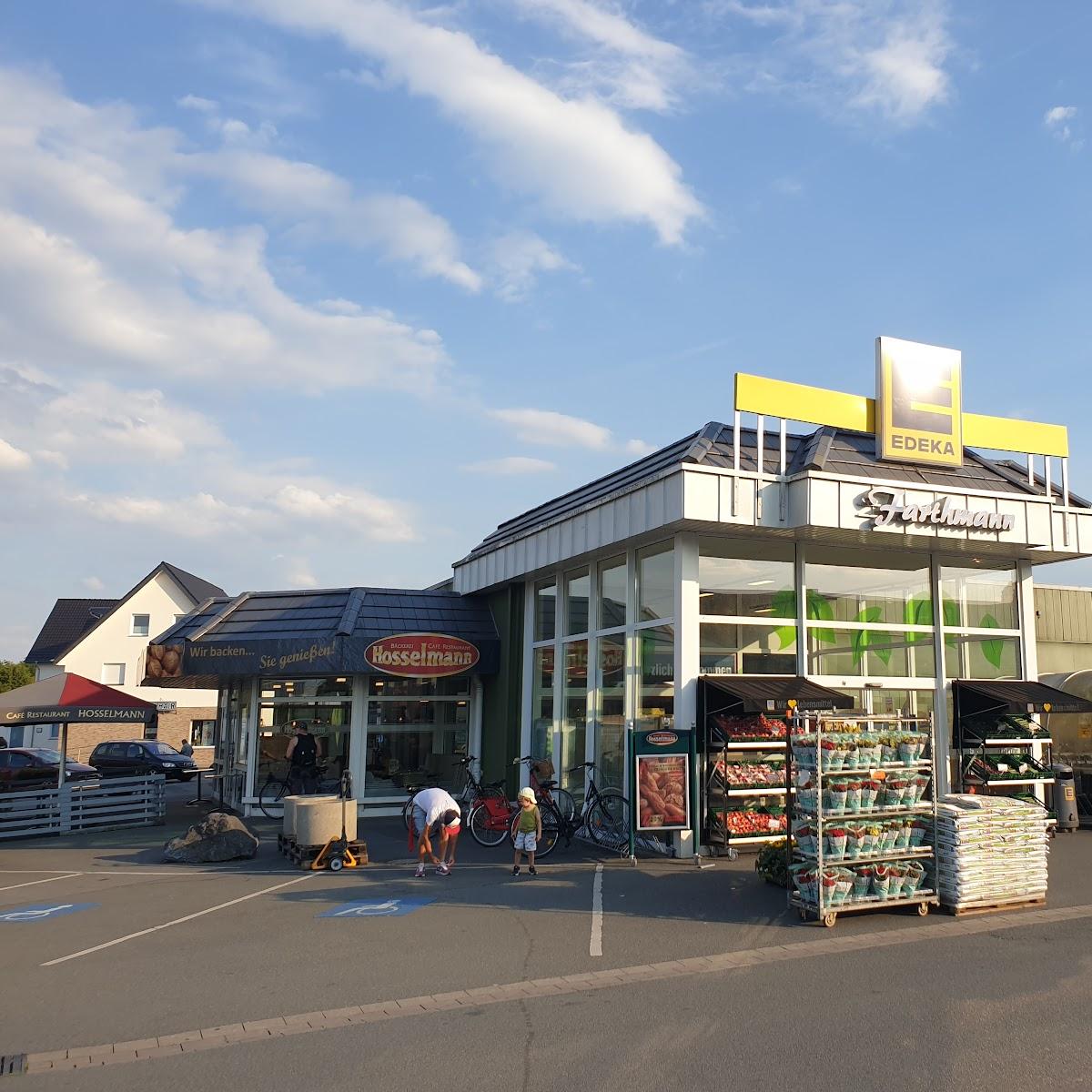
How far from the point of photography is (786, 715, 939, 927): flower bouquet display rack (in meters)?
9.70

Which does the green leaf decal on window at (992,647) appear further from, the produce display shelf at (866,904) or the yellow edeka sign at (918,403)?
the produce display shelf at (866,904)

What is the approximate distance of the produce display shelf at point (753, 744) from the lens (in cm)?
1345

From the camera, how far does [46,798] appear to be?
717 inches

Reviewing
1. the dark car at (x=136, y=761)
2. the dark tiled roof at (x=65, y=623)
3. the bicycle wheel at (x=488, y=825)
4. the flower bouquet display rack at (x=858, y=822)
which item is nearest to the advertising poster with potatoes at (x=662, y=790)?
the flower bouquet display rack at (x=858, y=822)

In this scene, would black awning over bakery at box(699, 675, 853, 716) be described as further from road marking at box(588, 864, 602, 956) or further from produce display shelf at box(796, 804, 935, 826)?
road marking at box(588, 864, 602, 956)

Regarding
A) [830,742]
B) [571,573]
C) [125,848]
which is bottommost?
[125,848]

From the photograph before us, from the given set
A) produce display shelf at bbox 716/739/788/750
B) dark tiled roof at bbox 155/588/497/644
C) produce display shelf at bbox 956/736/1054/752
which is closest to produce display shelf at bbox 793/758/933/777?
produce display shelf at bbox 716/739/788/750

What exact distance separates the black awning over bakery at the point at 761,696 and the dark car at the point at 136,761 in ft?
86.7

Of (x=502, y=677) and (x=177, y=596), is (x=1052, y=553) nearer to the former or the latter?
(x=502, y=677)

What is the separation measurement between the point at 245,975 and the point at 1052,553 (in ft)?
42.9

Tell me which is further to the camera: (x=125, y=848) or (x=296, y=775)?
(x=296, y=775)

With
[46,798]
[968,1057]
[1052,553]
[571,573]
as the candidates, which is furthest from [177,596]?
[968,1057]

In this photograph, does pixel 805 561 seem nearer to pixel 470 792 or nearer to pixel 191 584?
pixel 470 792

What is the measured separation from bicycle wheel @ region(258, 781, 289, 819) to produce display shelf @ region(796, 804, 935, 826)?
12.4m
